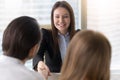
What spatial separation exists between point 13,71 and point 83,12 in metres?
1.70

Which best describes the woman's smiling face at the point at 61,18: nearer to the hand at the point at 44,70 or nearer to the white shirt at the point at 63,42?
the white shirt at the point at 63,42

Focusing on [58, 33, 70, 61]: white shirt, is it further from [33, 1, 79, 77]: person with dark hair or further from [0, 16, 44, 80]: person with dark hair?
[0, 16, 44, 80]: person with dark hair

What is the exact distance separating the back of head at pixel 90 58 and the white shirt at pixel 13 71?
240mm

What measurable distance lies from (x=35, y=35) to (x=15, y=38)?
4.3 inches

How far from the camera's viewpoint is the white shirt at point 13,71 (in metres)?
1.10

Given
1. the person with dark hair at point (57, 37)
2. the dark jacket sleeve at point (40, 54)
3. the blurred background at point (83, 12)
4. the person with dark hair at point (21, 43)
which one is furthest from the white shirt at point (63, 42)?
the person with dark hair at point (21, 43)

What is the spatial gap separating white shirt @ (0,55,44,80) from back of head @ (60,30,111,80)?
0.24m

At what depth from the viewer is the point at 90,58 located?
959 millimetres

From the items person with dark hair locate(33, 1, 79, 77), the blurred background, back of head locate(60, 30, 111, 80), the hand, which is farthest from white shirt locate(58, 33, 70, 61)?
back of head locate(60, 30, 111, 80)

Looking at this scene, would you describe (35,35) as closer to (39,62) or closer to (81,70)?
(81,70)

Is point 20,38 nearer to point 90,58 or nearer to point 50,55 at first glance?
point 90,58

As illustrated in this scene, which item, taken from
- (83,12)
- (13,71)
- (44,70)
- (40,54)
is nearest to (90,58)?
(13,71)

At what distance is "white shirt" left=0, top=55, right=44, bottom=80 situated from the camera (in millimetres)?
1102

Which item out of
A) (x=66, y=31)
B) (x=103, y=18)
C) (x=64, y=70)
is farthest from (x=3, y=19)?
(x=64, y=70)
